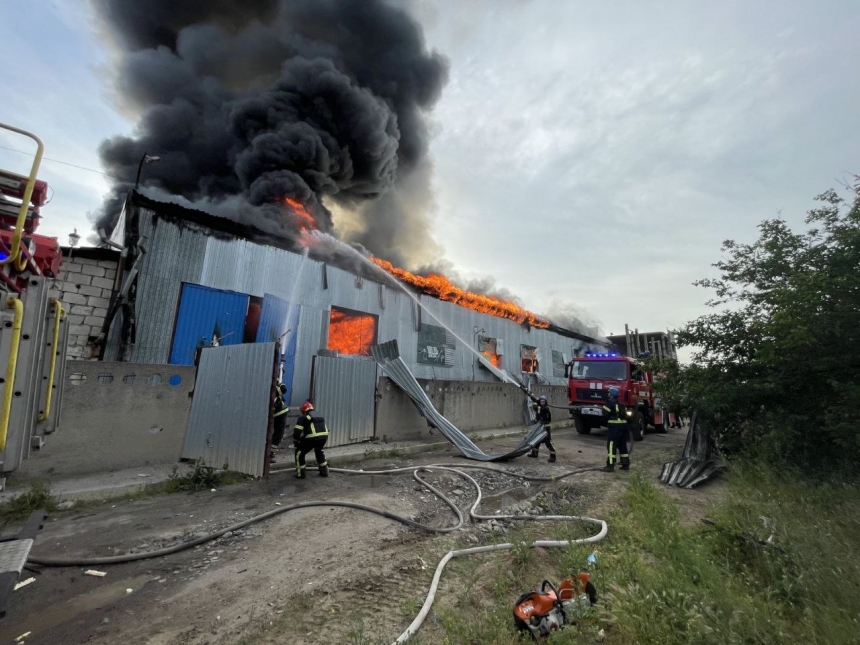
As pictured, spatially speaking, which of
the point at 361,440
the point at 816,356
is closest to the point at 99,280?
the point at 361,440

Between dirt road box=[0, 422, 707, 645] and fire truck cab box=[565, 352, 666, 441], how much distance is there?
6.11 meters

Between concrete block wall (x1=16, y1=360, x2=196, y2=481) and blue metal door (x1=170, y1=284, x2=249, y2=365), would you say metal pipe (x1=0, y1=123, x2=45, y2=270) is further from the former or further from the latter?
blue metal door (x1=170, y1=284, x2=249, y2=365)

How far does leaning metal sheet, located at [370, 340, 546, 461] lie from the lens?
8.37 metres

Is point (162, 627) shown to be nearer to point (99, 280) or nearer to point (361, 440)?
point (361, 440)

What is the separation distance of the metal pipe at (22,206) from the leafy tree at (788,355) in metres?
7.92

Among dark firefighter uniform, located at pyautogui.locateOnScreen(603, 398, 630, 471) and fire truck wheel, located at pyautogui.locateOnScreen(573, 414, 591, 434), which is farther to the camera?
fire truck wheel, located at pyautogui.locateOnScreen(573, 414, 591, 434)

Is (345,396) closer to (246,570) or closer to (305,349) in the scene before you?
(305,349)

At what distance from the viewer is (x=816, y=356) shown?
5.77 meters

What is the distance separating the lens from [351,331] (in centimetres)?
1369

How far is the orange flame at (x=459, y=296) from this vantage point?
16.3 m

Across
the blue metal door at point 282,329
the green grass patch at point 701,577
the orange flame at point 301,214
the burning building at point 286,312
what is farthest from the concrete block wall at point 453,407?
the orange flame at point 301,214

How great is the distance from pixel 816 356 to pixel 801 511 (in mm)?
2700

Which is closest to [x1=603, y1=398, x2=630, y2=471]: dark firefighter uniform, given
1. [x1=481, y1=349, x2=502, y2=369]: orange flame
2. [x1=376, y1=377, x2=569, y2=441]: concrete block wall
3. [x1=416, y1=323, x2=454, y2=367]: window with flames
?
[x1=376, y1=377, x2=569, y2=441]: concrete block wall

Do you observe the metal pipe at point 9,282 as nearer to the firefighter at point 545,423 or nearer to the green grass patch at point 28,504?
the green grass patch at point 28,504
